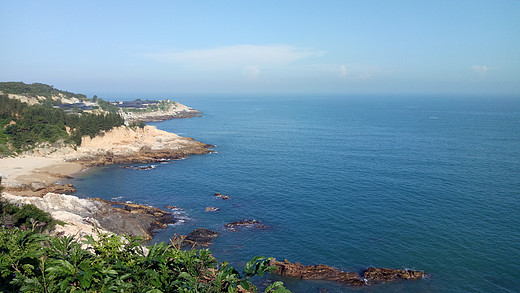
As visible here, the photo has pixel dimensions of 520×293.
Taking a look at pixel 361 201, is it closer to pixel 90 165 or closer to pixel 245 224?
pixel 245 224

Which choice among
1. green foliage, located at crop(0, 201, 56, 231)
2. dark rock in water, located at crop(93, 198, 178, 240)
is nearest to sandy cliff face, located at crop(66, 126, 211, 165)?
dark rock in water, located at crop(93, 198, 178, 240)

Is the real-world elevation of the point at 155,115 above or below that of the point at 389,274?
above

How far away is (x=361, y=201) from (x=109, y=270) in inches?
1853

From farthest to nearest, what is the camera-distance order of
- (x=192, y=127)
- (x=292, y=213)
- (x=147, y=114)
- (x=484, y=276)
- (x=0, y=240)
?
(x=147, y=114) < (x=192, y=127) < (x=292, y=213) < (x=484, y=276) < (x=0, y=240)

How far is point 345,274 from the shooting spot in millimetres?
33344

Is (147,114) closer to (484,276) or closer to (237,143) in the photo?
(237,143)

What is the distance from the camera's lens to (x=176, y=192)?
2324 inches

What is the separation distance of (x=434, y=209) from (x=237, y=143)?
65.8 meters

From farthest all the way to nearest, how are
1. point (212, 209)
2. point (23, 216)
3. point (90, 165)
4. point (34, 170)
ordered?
point (90, 165) → point (34, 170) → point (212, 209) → point (23, 216)

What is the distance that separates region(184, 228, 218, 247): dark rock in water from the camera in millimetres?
39594

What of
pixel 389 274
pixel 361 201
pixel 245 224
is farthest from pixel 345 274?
pixel 361 201

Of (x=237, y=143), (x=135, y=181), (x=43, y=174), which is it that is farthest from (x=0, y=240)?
(x=237, y=143)

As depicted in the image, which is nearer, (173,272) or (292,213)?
(173,272)

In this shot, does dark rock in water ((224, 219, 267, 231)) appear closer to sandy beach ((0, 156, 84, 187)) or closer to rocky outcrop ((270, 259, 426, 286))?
rocky outcrop ((270, 259, 426, 286))
